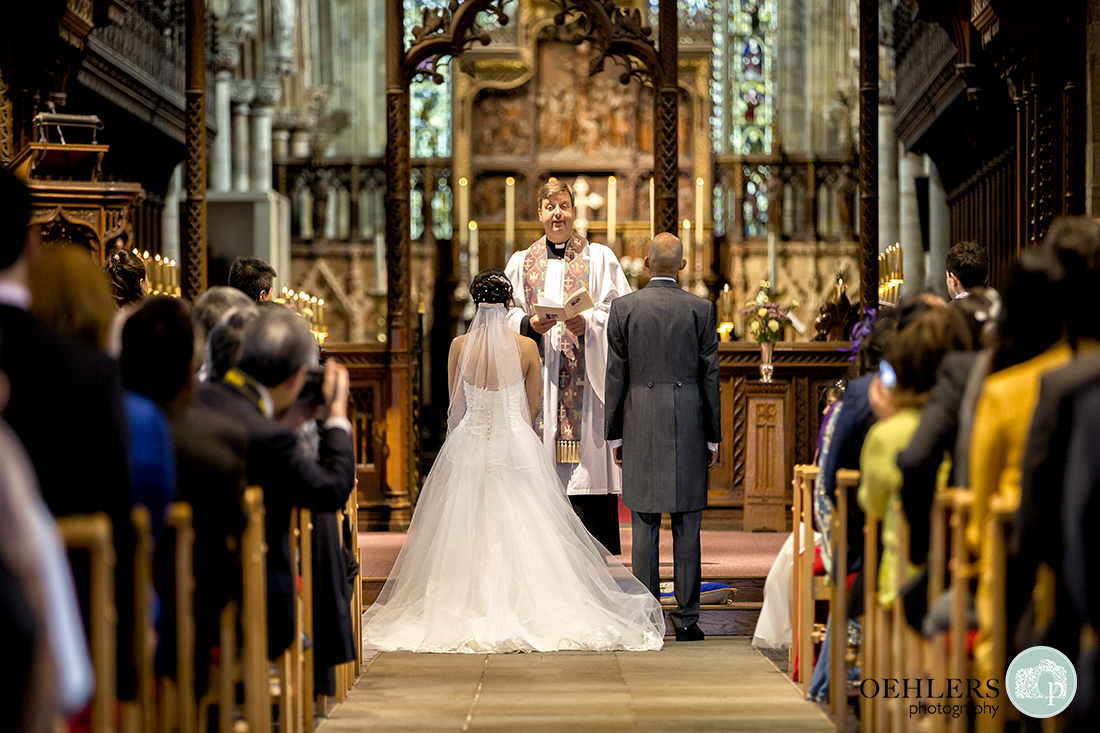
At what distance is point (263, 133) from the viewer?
15.3 metres

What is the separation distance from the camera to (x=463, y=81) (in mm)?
15992

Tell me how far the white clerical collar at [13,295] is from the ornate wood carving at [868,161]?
21.3ft

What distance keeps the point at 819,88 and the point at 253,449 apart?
47.4ft

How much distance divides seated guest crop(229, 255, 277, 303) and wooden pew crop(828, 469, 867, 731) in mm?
Result: 3191

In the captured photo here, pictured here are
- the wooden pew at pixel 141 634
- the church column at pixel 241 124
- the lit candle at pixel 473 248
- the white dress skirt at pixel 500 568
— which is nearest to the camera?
the wooden pew at pixel 141 634

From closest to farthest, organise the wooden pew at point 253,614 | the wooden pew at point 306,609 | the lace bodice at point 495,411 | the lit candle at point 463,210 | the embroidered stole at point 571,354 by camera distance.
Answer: the wooden pew at point 253,614 < the wooden pew at point 306,609 < the lace bodice at point 495,411 < the embroidered stole at point 571,354 < the lit candle at point 463,210

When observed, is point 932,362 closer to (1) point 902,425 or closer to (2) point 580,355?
(1) point 902,425

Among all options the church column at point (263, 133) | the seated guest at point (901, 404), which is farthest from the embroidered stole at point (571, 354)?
the church column at point (263, 133)

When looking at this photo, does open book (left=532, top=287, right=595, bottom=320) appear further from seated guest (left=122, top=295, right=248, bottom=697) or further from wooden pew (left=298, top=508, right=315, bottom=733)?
seated guest (left=122, top=295, right=248, bottom=697)

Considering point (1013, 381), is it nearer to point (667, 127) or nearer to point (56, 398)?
point (56, 398)

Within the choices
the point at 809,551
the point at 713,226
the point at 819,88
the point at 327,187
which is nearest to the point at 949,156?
the point at 713,226

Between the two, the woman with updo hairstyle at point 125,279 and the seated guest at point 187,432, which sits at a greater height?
the woman with updo hairstyle at point 125,279

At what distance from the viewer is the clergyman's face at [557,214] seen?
23.8 ft

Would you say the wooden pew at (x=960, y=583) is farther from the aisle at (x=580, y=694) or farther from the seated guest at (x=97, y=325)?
the seated guest at (x=97, y=325)
